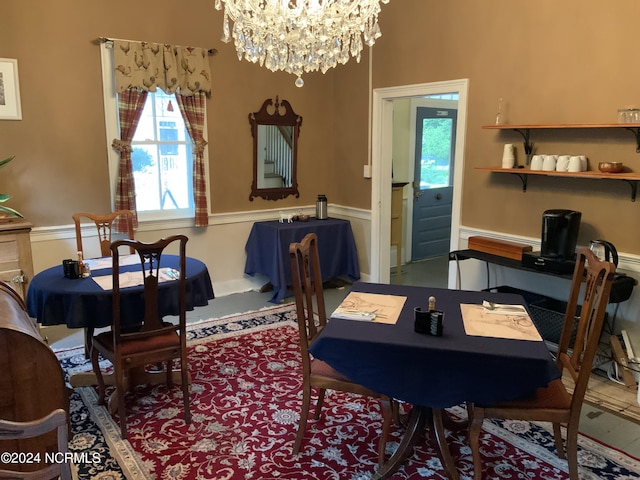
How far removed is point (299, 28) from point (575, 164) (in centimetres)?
200

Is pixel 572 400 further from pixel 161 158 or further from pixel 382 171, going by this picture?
pixel 161 158

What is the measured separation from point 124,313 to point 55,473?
1.63 meters

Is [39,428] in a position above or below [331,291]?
above

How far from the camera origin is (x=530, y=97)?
3783mm

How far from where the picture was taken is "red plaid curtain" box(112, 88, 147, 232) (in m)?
4.39

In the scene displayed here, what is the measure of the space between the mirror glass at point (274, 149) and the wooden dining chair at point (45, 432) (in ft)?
13.9

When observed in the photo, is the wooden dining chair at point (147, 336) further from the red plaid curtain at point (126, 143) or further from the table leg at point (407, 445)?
the red plaid curtain at point (126, 143)

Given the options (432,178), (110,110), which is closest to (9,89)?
(110,110)

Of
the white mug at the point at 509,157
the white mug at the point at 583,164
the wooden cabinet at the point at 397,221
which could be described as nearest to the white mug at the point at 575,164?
the white mug at the point at 583,164

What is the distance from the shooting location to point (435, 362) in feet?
6.71

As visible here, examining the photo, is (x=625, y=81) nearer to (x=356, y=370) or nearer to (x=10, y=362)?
(x=356, y=370)

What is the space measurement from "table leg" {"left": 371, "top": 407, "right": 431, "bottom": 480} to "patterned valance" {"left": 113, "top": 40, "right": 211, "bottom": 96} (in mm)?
3517

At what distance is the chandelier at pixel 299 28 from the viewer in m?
2.79

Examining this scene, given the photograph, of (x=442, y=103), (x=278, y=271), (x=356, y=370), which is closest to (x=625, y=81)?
(x=356, y=370)
